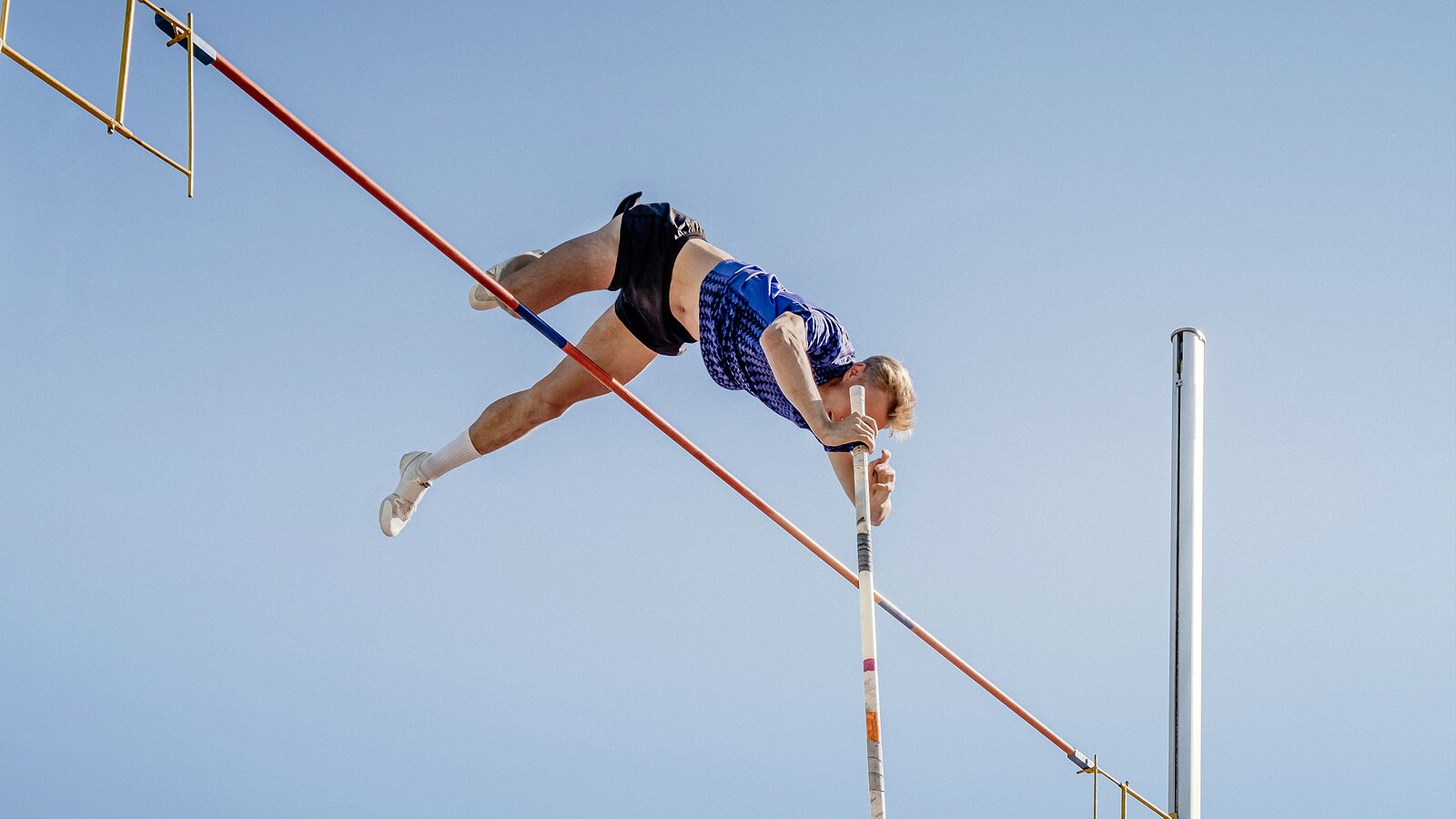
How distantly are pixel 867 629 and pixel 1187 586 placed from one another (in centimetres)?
200

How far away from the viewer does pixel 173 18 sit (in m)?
4.02

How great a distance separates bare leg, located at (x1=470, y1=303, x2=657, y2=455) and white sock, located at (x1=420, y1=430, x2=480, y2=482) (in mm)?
36

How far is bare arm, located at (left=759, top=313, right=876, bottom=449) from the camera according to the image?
4738mm

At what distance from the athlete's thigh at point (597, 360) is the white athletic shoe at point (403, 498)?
71 cm

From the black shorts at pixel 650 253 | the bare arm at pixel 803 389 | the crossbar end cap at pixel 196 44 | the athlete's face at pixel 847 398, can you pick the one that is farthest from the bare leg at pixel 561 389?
the crossbar end cap at pixel 196 44

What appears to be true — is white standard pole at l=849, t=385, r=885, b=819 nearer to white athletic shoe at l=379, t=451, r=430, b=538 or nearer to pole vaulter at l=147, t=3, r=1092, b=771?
pole vaulter at l=147, t=3, r=1092, b=771

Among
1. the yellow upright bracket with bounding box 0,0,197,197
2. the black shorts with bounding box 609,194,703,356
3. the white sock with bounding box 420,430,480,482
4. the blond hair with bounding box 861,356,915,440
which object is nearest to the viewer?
the yellow upright bracket with bounding box 0,0,197,197

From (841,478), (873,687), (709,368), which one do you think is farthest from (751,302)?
(873,687)

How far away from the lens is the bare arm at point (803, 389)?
4.74 metres

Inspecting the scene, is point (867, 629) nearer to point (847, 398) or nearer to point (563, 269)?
point (847, 398)

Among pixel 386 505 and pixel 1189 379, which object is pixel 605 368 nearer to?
pixel 386 505

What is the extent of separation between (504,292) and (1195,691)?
325 centimetres

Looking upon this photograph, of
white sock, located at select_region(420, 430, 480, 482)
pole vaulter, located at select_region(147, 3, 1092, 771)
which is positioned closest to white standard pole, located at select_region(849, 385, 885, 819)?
pole vaulter, located at select_region(147, 3, 1092, 771)

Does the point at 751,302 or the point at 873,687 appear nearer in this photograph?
the point at 873,687
